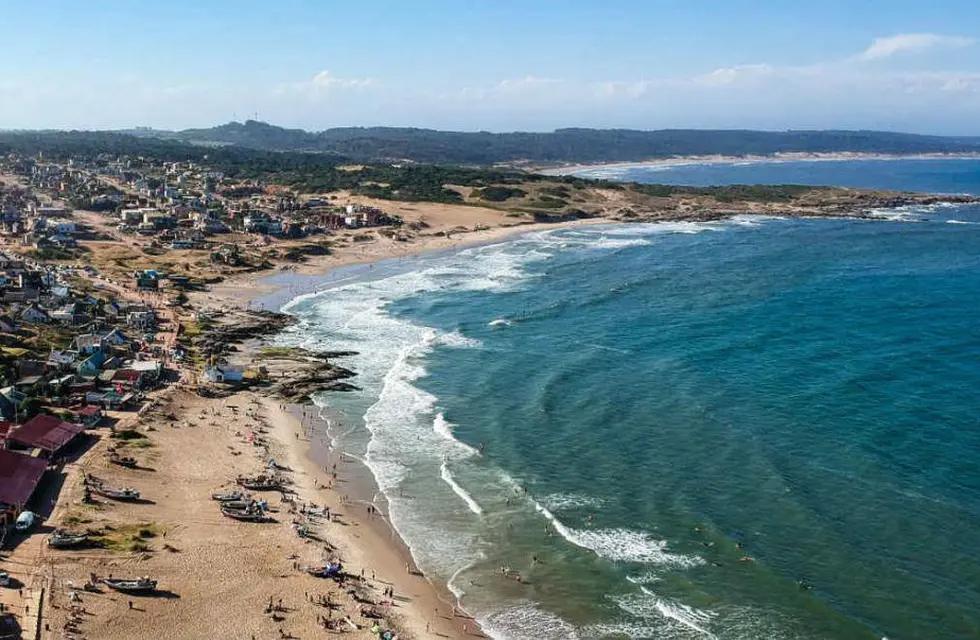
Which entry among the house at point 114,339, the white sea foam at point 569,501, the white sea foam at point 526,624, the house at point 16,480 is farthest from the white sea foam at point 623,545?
the house at point 114,339

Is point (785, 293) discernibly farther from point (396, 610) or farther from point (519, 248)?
point (396, 610)

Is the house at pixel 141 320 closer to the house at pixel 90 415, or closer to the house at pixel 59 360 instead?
the house at pixel 59 360

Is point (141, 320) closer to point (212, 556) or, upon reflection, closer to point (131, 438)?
point (131, 438)

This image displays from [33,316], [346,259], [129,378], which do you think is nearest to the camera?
[129,378]

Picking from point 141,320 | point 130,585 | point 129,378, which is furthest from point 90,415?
point 141,320

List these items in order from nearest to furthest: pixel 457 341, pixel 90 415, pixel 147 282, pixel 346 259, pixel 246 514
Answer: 1. pixel 246 514
2. pixel 90 415
3. pixel 457 341
4. pixel 147 282
5. pixel 346 259

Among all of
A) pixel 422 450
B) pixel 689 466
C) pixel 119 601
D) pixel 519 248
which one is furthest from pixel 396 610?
pixel 519 248
